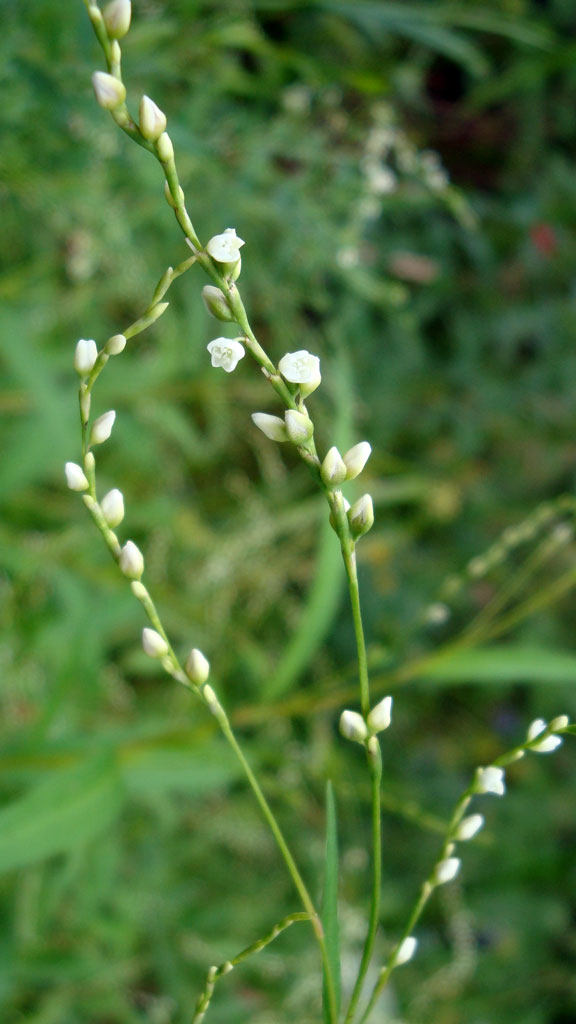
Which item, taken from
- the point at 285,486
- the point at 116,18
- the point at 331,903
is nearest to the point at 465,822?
the point at 331,903

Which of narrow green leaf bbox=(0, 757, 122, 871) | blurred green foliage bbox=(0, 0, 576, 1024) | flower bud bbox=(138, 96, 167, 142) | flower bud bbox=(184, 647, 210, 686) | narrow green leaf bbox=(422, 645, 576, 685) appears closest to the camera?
flower bud bbox=(138, 96, 167, 142)

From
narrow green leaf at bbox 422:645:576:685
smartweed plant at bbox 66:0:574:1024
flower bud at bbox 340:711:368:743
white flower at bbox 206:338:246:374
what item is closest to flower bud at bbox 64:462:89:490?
smartweed plant at bbox 66:0:574:1024

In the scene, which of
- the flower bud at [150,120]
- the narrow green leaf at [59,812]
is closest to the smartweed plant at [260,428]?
the flower bud at [150,120]

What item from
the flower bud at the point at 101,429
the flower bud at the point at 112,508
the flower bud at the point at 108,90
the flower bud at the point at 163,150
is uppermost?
the flower bud at the point at 108,90

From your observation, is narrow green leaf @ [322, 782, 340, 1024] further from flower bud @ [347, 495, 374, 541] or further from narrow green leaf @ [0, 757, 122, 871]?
narrow green leaf @ [0, 757, 122, 871]

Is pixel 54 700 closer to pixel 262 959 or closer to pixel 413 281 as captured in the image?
pixel 262 959

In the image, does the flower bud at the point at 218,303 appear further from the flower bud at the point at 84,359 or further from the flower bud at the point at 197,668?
the flower bud at the point at 197,668

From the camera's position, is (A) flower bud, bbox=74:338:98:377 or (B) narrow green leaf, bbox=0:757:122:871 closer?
(A) flower bud, bbox=74:338:98:377

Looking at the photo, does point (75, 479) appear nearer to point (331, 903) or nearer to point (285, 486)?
point (331, 903)
